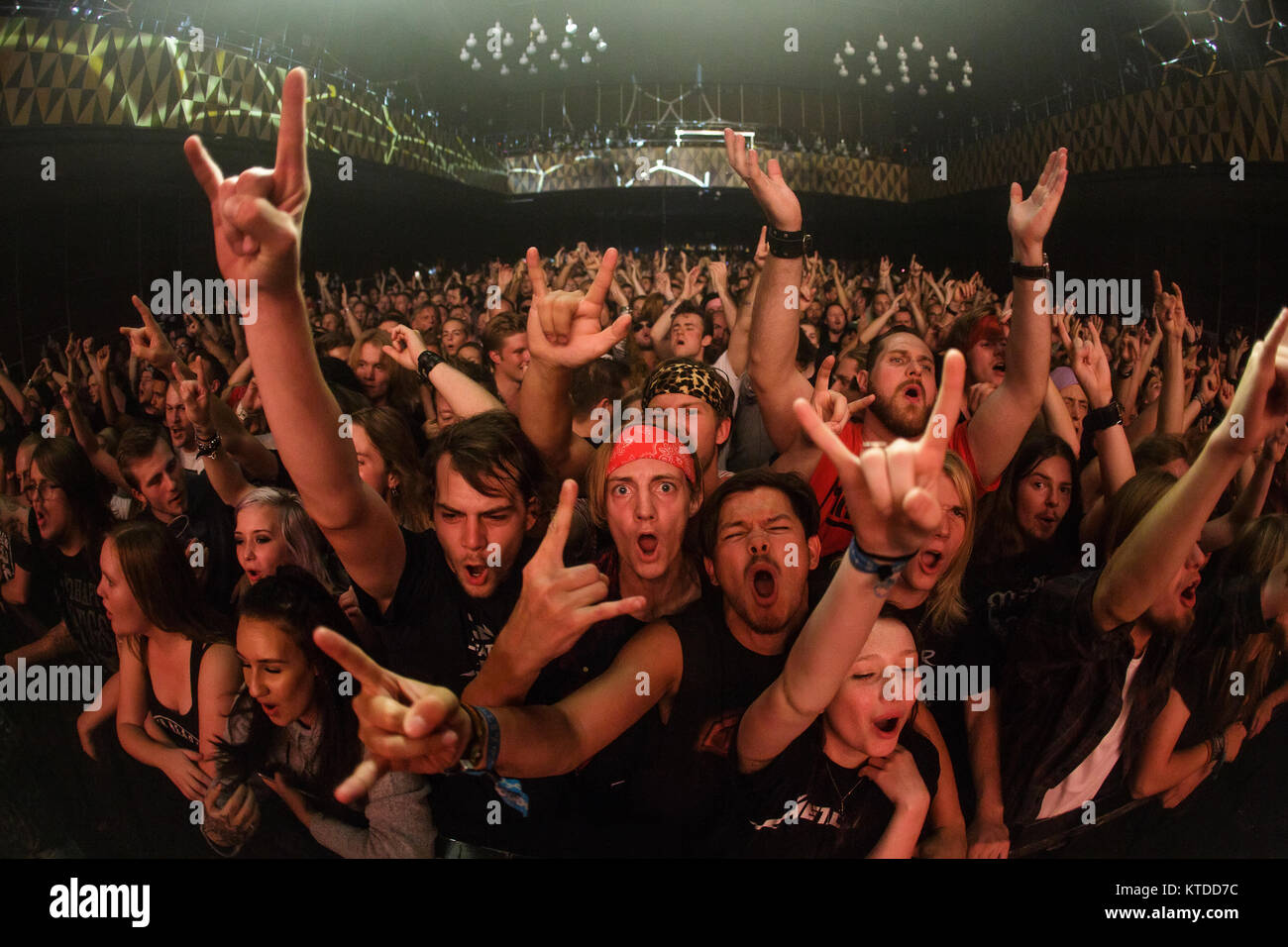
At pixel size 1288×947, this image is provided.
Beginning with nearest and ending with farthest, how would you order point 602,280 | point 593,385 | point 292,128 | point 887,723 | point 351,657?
1. point 351,657
2. point 292,128
3. point 602,280
4. point 887,723
5. point 593,385

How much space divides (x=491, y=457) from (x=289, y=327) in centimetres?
65

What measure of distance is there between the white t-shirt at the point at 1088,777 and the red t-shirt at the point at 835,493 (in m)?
0.86

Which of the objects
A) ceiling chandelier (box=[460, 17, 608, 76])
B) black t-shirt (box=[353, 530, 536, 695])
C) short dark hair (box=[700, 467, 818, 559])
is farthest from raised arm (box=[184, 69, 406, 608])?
ceiling chandelier (box=[460, 17, 608, 76])

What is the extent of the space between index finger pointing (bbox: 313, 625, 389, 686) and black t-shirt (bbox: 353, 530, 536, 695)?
75 cm

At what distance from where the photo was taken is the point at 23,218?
133 inches

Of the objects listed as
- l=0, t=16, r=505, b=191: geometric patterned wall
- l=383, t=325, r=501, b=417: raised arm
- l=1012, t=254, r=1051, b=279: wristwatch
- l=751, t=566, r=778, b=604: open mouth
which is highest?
l=0, t=16, r=505, b=191: geometric patterned wall

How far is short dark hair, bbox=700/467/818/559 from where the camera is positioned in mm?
2895

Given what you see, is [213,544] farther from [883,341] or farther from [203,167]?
[883,341]

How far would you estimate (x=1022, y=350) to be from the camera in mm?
3068

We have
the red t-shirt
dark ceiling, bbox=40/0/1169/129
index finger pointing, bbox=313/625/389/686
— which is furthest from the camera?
dark ceiling, bbox=40/0/1169/129

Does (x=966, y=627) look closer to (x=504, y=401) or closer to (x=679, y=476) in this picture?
(x=679, y=476)

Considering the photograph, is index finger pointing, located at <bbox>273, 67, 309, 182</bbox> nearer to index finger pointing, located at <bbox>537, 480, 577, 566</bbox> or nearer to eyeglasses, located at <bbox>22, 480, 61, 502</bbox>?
index finger pointing, located at <bbox>537, 480, 577, 566</bbox>

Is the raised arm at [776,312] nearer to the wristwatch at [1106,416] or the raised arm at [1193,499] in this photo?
the wristwatch at [1106,416]

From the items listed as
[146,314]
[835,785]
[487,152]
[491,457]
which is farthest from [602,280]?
[835,785]
